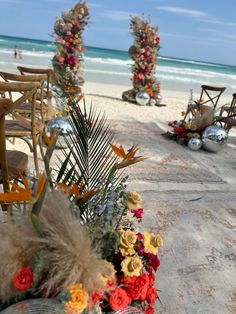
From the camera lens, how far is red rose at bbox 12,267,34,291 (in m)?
1.30

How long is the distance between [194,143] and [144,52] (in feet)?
16.0

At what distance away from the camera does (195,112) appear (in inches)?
262

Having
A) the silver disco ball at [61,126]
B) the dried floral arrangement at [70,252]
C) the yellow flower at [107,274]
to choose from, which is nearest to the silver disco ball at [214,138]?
the silver disco ball at [61,126]

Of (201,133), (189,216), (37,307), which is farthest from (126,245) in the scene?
(201,133)

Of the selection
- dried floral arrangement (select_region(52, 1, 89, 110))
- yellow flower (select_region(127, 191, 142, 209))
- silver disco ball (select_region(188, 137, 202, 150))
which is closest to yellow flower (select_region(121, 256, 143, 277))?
yellow flower (select_region(127, 191, 142, 209))

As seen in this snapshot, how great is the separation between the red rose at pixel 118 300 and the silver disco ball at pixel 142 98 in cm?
865

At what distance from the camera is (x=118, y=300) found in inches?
56.4

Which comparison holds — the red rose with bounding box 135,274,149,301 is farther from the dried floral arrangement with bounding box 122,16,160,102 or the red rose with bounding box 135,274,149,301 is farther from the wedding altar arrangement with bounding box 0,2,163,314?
the dried floral arrangement with bounding box 122,16,160,102

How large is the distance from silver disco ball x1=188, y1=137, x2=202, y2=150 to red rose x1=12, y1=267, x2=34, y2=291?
4872mm

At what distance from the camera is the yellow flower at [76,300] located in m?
1.25

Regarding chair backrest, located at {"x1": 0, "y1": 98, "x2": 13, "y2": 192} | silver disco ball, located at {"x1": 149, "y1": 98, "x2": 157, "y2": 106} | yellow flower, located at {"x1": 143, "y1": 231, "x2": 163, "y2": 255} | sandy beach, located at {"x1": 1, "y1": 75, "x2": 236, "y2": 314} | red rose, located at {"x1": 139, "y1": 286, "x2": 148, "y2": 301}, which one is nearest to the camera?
red rose, located at {"x1": 139, "y1": 286, "x2": 148, "y2": 301}

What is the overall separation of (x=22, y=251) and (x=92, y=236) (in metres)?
0.27

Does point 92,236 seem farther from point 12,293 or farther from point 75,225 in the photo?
point 12,293

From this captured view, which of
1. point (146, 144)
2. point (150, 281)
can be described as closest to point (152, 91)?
point (146, 144)
